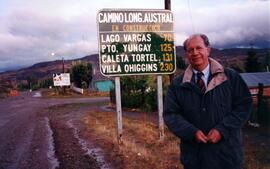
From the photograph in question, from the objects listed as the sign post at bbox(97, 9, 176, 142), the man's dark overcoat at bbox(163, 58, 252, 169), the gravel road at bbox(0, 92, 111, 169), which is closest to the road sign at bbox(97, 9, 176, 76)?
the sign post at bbox(97, 9, 176, 142)

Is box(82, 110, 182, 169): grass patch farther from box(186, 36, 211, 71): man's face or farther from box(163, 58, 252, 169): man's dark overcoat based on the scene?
box(186, 36, 211, 71): man's face

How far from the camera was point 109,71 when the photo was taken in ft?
39.6

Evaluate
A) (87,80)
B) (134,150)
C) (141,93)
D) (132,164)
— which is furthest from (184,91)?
(87,80)

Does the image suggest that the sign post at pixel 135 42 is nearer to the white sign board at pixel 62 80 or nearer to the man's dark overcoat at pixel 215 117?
the man's dark overcoat at pixel 215 117

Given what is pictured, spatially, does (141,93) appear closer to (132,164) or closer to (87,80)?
(132,164)

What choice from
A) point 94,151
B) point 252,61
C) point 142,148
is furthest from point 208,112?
point 252,61

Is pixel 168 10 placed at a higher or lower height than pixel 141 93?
higher

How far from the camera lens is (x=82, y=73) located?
77.1 meters

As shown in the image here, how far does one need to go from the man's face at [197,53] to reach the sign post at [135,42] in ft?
26.1

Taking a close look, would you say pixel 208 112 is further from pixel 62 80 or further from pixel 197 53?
pixel 62 80

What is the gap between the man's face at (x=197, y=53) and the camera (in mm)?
4070

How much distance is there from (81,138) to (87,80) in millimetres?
64746

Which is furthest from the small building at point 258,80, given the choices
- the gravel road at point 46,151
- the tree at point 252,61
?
the tree at point 252,61

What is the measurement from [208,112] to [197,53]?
60 centimetres
